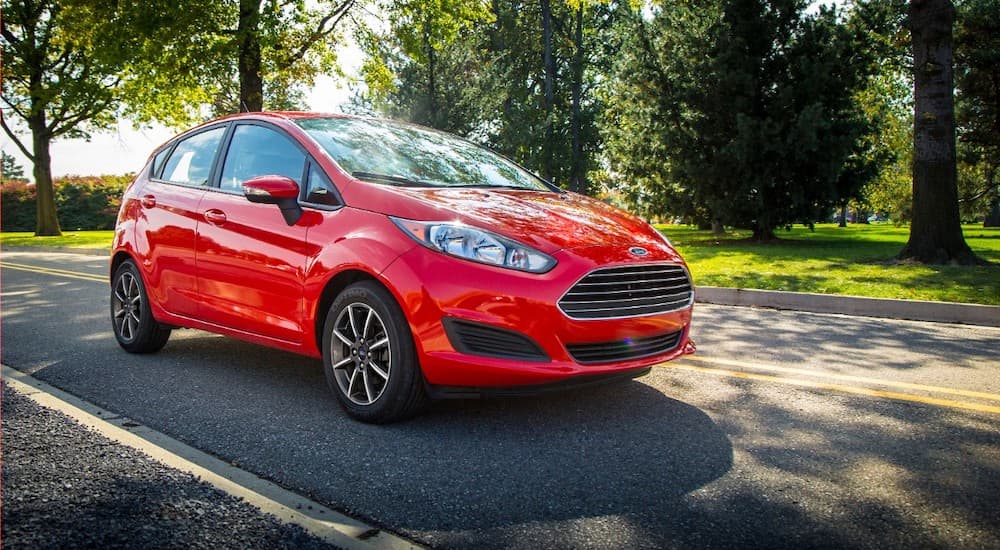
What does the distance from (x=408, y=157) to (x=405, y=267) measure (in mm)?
1317

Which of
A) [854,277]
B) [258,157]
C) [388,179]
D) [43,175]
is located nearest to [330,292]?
[388,179]

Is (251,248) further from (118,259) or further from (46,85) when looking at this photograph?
(46,85)

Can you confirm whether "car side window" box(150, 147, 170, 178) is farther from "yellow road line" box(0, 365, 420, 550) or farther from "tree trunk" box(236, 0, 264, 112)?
"tree trunk" box(236, 0, 264, 112)

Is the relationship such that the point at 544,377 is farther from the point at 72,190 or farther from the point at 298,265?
the point at 72,190

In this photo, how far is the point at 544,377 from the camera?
3.61 meters

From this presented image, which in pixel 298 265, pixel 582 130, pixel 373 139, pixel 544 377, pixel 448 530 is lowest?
pixel 448 530

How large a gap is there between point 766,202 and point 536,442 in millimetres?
18857

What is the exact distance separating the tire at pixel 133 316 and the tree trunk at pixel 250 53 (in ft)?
43.3

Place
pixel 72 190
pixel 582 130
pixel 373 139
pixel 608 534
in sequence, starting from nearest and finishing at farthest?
pixel 608 534 → pixel 373 139 → pixel 582 130 → pixel 72 190

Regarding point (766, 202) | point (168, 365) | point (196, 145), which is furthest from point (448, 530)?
point (766, 202)

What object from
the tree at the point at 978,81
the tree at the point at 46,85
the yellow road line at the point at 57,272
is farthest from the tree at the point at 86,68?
the tree at the point at 978,81

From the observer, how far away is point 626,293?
12.5 ft

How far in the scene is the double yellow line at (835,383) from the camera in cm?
432

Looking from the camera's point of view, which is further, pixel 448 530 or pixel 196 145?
pixel 196 145
